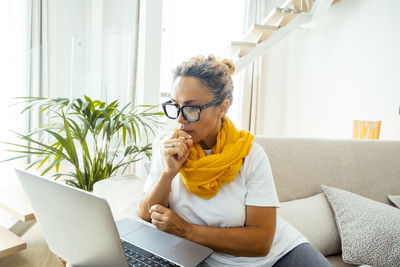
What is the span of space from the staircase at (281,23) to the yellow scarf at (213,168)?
7.11ft

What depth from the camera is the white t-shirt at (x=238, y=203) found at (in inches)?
38.6

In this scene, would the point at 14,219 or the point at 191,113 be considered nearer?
the point at 191,113

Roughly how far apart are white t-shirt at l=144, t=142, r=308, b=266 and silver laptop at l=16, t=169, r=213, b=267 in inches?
6.6

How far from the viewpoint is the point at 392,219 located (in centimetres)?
127

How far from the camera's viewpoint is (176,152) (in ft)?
3.15

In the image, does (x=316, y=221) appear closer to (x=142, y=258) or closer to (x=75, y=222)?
(x=142, y=258)

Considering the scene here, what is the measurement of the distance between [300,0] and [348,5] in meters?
0.45

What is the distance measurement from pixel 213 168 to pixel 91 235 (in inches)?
18.9

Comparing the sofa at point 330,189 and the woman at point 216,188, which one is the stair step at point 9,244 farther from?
the woman at point 216,188

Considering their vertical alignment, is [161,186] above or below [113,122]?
below

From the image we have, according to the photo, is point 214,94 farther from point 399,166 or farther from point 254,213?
point 399,166

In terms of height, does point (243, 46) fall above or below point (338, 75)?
above

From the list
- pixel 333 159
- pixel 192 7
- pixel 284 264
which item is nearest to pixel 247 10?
pixel 192 7

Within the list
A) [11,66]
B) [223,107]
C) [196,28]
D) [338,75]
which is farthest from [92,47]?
[338,75]
